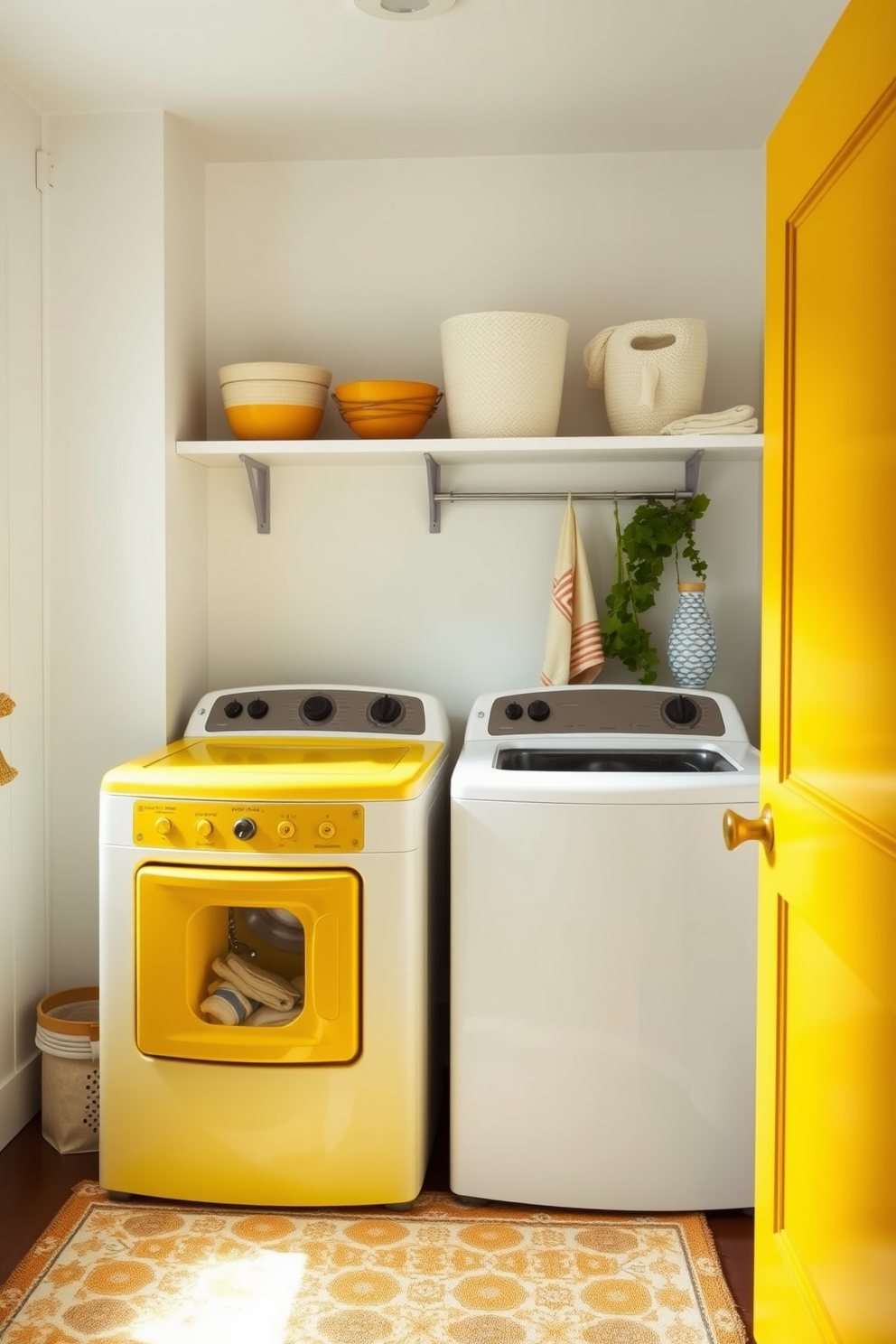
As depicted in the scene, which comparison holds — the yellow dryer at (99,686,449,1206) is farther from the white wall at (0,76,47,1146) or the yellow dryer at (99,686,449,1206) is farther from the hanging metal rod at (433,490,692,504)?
the hanging metal rod at (433,490,692,504)

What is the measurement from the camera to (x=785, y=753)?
1420 millimetres

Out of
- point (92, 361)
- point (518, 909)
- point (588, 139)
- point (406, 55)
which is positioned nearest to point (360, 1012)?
point (518, 909)

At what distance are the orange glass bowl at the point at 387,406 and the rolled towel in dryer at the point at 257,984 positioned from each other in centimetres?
118

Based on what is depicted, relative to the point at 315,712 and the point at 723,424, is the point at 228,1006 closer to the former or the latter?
the point at 315,712

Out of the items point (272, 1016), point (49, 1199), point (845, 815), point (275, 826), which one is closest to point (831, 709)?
point (845, 815)

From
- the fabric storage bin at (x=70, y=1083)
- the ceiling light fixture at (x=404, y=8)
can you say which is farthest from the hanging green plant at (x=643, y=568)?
the fabric storage bin at (x=70, y=1083)

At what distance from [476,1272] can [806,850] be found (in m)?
1.11

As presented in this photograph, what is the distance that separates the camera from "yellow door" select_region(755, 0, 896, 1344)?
1.08 meters

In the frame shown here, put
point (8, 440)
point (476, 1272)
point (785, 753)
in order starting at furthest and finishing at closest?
1. point (8, 440)
2. point (476, 1272)
3. point (785, 753)

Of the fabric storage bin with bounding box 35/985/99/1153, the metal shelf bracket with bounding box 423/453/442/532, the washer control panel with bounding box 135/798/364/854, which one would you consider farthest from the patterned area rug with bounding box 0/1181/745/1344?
the metal shelf bracket with bounding box 423/453/442/532

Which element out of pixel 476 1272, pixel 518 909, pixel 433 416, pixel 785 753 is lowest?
pixel 476 1272

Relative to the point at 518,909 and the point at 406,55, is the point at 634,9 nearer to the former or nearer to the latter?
the point at 406,55

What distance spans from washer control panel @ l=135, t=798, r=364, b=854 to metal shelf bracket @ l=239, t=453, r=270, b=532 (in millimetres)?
927

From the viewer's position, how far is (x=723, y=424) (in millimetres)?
2430
